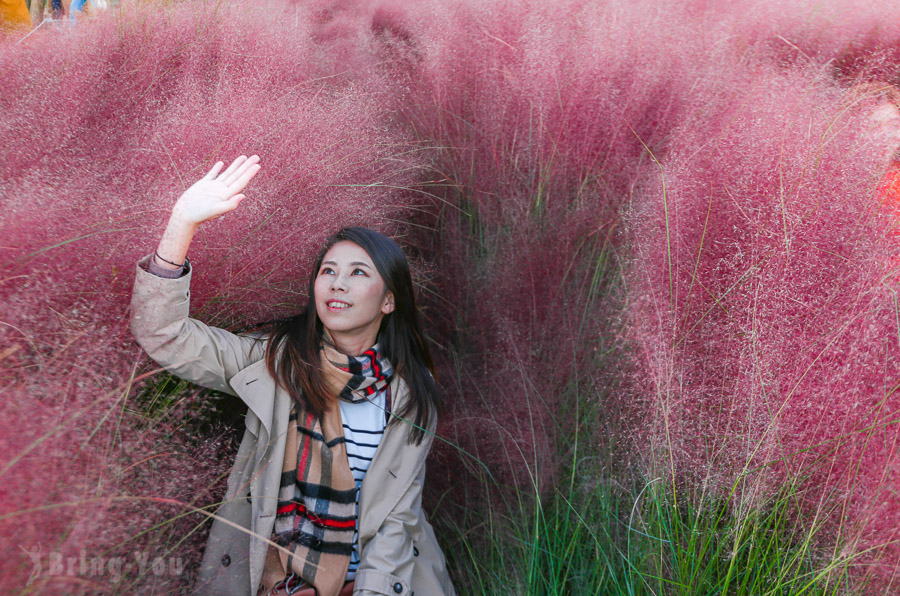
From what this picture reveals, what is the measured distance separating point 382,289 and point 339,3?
3034 millimetres

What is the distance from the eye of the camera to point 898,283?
1.84 metres

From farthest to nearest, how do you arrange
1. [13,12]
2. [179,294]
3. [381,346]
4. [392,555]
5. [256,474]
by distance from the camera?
[13,12], [381,346], [392,555], [256,474], [179,294]

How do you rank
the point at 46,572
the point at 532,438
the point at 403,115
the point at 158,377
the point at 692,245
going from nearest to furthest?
the point at 46,572
the point at 158,377
the point at 692,245
the point at 532,438
the point at 403,115

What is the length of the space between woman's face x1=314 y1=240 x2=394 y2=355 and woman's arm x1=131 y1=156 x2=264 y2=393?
1.24 ft

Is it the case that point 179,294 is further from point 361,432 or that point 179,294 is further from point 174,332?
point 361,432

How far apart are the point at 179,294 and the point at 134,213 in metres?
→ 0.37

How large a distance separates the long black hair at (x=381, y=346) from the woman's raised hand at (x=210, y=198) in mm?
436

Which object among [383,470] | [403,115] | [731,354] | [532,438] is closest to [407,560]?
[383,470]

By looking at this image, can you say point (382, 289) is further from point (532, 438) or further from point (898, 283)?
point (898, 283)

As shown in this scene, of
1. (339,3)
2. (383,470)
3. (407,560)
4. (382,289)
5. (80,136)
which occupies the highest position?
(339,3)

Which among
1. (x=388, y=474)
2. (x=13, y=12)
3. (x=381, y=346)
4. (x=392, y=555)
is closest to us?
(x=392, y=555)

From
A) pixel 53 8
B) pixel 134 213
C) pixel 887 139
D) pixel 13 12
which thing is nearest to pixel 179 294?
pixel 134 213

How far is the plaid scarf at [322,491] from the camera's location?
1.88 m

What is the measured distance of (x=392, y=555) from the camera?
1904 millimetres
